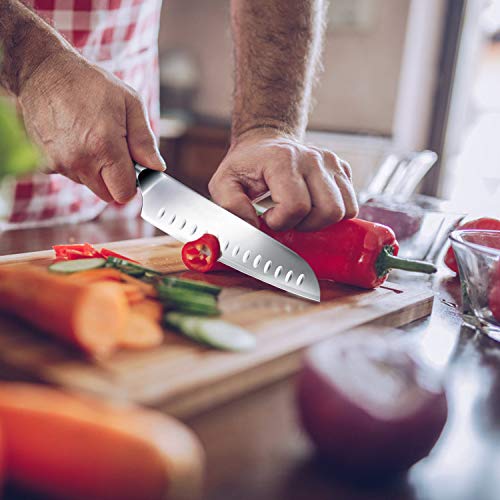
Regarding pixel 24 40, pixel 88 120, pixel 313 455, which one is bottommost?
pixel 313 455

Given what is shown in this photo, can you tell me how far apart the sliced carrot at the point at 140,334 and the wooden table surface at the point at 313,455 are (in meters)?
0.10

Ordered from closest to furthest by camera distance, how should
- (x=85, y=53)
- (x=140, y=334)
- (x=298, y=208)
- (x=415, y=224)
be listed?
(x=140, y=334), (x=298, y=208), (x=415, y=224), (x=85, y=53)

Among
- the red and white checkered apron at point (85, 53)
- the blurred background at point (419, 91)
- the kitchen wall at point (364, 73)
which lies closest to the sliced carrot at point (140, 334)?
the red and white checkered apron at point (85, 53)

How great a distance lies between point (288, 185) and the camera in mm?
989

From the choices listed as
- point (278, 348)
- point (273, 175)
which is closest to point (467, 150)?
point (273, 175)

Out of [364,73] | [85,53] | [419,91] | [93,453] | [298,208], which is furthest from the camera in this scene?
[364,73]

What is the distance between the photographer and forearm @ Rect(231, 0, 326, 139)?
1.38m

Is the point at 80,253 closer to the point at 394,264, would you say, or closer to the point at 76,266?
the point at 76,266

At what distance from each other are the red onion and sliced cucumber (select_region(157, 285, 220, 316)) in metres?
0.25

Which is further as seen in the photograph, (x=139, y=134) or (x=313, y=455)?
(x=139, y=134)

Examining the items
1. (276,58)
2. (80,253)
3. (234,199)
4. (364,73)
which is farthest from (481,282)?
(364,73)

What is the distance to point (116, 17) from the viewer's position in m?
1.61

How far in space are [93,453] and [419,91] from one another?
367 cm

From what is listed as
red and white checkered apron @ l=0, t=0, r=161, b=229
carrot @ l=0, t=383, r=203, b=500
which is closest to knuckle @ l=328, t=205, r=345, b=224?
carrot @ l=0, t=383, r=203, b=500
